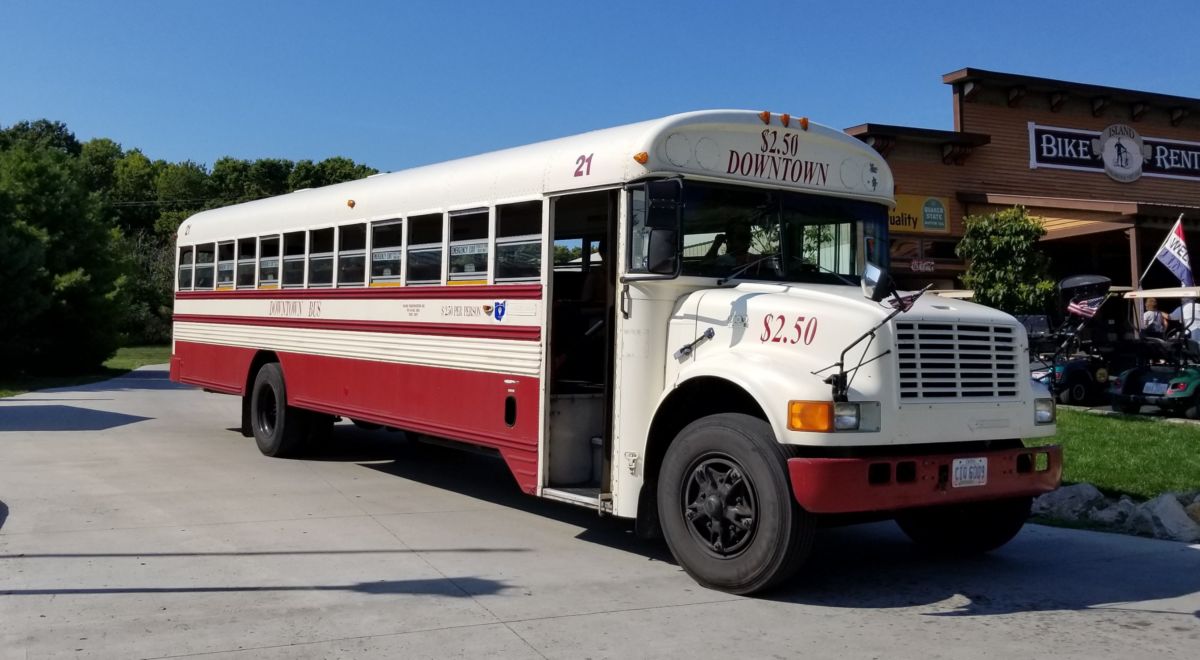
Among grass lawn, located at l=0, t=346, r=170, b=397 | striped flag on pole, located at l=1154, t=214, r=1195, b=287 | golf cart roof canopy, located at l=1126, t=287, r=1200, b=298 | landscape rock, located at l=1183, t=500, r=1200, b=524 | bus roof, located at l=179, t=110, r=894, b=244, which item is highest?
striped flag on pole, located at l=1154, t=214, r=1195, b=287

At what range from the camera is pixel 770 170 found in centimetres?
679

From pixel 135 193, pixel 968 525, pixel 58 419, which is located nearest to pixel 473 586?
pixel 968 525

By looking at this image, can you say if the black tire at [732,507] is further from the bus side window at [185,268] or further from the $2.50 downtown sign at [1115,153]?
the $2.50 downtown sign at [1115,153]

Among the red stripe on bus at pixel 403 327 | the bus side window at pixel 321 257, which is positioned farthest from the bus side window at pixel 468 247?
the bus side window at pixel 321 257

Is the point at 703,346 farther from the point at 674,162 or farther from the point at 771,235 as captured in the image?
the point at 674,162

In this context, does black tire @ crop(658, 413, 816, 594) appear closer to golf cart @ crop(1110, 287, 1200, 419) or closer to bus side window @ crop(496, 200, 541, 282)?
bus side window @ crop(496, 200, 541, 282)

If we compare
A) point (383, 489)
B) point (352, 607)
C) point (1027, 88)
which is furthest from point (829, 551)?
point (1027, 88)

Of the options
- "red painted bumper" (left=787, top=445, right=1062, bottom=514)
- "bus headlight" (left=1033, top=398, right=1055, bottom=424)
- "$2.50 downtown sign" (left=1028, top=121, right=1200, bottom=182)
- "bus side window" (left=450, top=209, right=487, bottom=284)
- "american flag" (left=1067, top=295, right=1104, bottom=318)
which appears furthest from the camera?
"$2.50 downtown sign" (left=1028, top=121, right=1200, bottom=182)

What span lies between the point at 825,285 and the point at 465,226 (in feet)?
9.31

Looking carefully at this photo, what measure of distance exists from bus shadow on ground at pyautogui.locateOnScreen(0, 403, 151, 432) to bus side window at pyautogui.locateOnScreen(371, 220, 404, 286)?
647 centimetres

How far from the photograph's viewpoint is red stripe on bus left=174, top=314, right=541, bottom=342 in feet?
24.2

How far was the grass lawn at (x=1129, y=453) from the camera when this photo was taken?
9.67m

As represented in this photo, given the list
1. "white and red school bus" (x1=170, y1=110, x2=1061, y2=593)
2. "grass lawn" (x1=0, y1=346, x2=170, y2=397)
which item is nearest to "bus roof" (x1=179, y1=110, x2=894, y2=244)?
"white and red school bus" (x1=170, y1=110, x2=1061, y2=593)

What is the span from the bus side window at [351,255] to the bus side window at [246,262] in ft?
6.66
